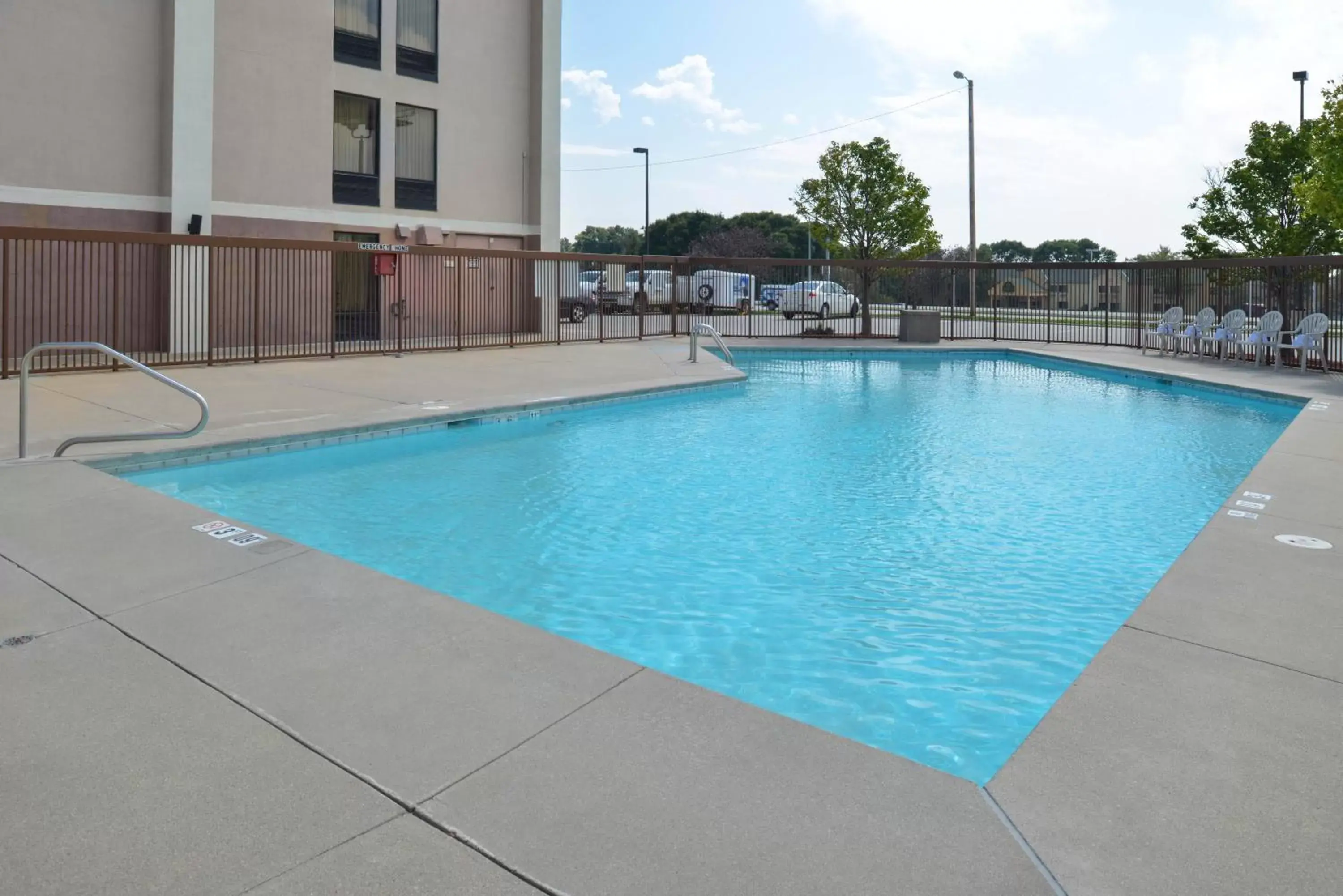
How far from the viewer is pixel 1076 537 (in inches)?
275

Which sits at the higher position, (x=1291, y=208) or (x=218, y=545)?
(x=1291, y=208)

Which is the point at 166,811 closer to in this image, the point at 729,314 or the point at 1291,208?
the point at 1291,208

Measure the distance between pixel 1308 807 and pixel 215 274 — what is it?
1861 centimetres

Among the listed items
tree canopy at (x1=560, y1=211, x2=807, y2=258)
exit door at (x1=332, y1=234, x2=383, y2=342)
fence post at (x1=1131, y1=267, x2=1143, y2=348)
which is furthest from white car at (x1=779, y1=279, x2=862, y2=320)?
tree canopy at (x1=560, y1=211, x2=807, y2=258)

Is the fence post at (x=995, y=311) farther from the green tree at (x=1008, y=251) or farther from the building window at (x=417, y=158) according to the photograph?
the green tree at (x=1008, y=251)

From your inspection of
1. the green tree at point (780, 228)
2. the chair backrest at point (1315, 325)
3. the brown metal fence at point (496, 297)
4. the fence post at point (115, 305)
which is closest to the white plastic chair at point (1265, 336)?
the chair backrest at point (1315, 325)

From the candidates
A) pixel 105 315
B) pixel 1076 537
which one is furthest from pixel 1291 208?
pixel 105 315

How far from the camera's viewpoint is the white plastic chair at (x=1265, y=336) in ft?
59.8

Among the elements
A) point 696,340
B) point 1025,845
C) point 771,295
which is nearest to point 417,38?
point 696,340

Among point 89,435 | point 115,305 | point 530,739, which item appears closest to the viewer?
point 530,739

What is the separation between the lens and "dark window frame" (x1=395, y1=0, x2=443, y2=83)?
21.8 m

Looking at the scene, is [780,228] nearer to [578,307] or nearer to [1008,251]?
[1008,251]

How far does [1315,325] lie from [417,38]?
18.8m

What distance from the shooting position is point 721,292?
32.4 metres
